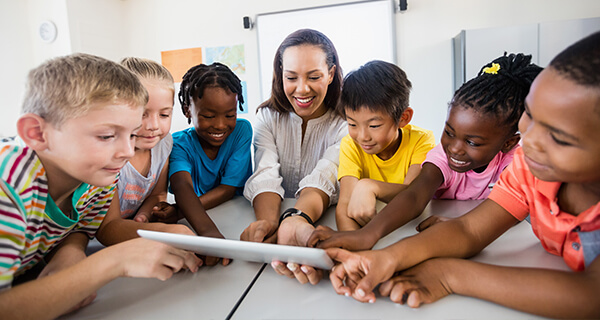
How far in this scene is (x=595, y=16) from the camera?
125 inches

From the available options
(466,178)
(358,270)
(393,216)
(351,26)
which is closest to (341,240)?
(358,270)

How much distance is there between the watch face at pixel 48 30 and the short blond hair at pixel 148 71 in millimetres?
3162

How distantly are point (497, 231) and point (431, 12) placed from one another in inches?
128

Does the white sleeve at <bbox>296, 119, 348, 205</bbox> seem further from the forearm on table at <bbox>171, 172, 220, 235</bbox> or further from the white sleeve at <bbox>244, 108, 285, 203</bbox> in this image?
the forearm on table at <bbox>171, 172, 220, 235</bbox>

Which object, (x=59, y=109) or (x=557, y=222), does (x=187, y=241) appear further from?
(x=557, y=222)

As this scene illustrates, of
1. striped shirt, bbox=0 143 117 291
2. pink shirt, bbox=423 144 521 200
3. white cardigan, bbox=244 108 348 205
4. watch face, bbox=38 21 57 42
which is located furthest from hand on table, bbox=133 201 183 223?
watch face, bbox=38 21 57 42

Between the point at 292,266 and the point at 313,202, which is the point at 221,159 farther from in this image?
the point at 292,266

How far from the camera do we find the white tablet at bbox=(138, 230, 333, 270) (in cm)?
58

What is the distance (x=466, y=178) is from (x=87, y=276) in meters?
1.12

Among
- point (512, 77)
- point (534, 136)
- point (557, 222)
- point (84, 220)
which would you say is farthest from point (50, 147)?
point (512, 77)

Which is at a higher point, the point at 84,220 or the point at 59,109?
the point at 59,109

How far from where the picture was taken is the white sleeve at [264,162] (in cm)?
126

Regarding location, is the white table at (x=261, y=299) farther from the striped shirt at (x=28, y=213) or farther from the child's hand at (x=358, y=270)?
the striped shirt at (x=28, y=213)

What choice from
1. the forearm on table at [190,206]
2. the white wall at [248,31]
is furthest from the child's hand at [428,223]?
the white wall at [248,31]
